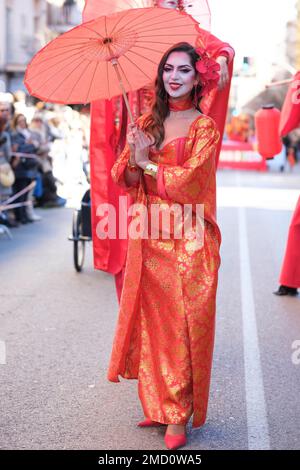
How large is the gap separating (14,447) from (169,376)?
789mm

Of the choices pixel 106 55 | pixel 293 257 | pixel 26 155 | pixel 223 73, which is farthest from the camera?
pixel 26 155

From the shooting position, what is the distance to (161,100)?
4387 mm

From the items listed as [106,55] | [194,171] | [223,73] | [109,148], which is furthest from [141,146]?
[109,148]

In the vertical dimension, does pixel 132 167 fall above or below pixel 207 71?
below

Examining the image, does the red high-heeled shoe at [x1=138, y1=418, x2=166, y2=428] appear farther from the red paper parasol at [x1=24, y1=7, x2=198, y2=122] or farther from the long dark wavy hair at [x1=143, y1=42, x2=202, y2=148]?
the red paper parasol at [x1=24, y1=7, x2=198, y2=122]

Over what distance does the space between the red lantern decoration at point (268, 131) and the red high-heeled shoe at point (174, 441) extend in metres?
4.72

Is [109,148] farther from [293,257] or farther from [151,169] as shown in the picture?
[293,257]

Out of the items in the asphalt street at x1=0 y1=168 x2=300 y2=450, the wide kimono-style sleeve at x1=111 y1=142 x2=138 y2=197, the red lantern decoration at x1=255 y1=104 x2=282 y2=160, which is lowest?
the asphalt street at x1=0 y1=168 x2=300 y2=450

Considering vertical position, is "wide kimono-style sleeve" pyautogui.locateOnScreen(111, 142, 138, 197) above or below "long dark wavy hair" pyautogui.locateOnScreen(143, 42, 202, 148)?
below

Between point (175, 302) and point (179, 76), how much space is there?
1.06m

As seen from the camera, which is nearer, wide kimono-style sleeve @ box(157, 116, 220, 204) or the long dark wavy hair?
wide kimono-style sleeve @ box(157, 116, 220, 204)

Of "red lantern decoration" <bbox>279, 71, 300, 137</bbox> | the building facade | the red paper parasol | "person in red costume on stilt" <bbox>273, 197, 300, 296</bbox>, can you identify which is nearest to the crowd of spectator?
"red lantern decoration" <bbox>279, 71, 300, 137</bbox>

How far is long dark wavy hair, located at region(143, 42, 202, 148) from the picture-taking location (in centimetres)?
432
